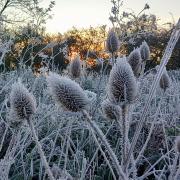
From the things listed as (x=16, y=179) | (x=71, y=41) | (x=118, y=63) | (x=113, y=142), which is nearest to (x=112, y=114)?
(x=118, y=63)

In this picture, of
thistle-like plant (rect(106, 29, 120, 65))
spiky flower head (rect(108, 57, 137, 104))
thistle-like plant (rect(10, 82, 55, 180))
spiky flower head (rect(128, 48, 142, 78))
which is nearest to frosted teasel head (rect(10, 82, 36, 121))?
thistle-like plant (rect(10, 82, 55, 180))

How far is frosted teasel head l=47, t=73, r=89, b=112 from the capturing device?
1167 mm

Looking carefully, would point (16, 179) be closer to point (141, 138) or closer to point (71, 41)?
point (141, 138)

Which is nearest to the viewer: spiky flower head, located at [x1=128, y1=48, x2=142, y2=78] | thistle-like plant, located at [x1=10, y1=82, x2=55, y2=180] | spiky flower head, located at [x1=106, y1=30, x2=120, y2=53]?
thistle-like plant, located at [x1=10, y1=82, x2=55, y2=180]

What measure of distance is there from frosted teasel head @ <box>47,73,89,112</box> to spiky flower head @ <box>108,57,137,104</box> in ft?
0.26

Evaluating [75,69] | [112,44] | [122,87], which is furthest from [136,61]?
[122,87]

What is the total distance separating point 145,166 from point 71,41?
16035 millimetres

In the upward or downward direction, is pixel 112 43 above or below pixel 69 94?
above

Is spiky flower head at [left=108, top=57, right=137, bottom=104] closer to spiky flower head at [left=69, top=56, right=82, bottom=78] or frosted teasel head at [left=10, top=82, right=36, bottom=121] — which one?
frosted teasel head at [left=10, top=82, right=36, bottom=121]

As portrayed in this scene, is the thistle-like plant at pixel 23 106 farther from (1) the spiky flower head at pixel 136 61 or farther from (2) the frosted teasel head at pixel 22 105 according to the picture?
(1) the spiky flower head at pixel 136 61

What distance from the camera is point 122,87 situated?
1.21m

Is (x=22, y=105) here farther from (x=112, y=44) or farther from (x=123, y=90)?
(x=112, y=44)

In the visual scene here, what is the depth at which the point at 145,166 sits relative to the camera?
3.28 meters

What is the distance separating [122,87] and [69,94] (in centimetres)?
14
